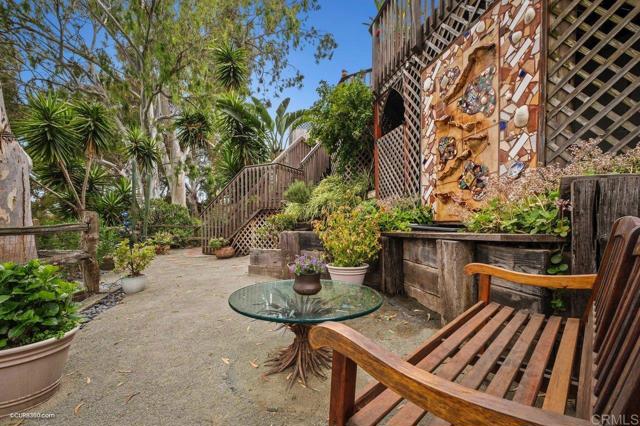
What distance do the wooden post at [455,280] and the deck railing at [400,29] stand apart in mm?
3527

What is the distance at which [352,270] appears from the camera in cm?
353

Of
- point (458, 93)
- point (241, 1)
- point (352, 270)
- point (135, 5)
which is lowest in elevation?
point (352, 270)

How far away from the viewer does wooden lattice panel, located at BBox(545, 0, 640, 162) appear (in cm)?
231

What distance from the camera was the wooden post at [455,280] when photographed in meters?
2.28

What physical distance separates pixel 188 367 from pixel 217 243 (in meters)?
5.63

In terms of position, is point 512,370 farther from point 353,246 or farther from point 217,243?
point 217,243

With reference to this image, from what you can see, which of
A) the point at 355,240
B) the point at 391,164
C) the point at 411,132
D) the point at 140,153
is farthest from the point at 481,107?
the point at 140,153

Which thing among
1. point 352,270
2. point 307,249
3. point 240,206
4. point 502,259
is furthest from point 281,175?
point 502,259

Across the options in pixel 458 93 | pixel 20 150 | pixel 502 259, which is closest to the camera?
pixel 502 259

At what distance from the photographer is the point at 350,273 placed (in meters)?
3.54

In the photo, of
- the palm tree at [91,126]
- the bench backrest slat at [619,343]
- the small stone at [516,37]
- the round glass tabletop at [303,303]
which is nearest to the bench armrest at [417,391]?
the bench backrest slat at [619,343]

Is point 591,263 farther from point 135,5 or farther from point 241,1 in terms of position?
point 241,1

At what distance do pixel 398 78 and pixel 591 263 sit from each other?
15.3 feet

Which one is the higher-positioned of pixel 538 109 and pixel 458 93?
pixel 458 93
